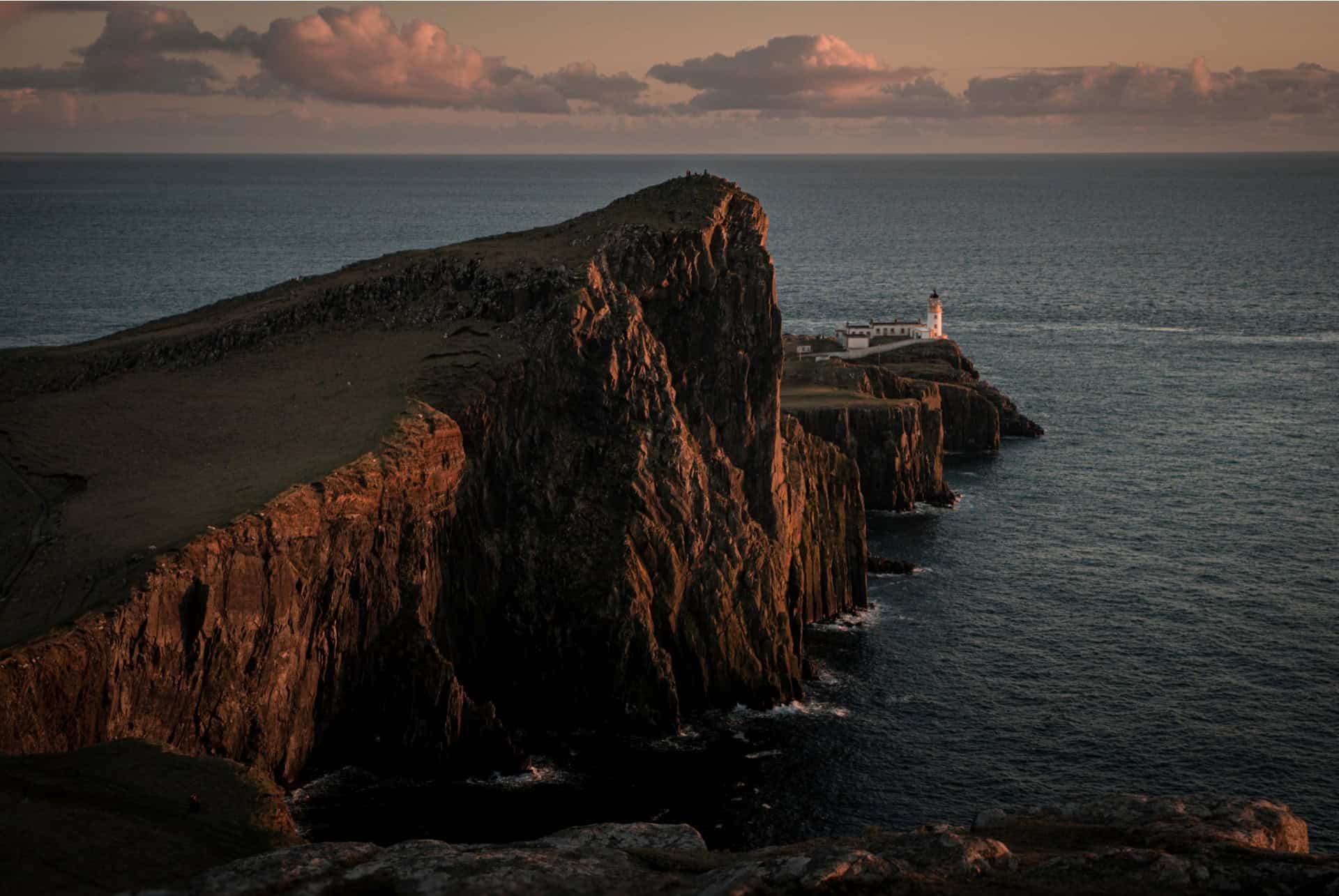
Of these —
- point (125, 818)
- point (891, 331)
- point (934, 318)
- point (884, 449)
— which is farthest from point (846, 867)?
point (934, 318)

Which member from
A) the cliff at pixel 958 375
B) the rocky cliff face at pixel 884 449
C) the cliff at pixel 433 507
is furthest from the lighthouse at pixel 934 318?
the cliff at pixel 433 507

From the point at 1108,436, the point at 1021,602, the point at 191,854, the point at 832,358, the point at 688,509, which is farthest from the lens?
the point at 832,358

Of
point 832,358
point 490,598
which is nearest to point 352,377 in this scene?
point 490,598

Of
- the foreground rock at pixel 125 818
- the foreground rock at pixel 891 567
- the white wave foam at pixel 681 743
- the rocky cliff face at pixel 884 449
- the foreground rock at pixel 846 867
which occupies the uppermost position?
the foreground rock at pixel 846 867

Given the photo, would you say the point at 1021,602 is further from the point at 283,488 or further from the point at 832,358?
the point at 832,358

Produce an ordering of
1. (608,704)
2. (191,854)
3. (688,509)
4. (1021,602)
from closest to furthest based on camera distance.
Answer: (191,854), (608,704), (688,509), (1021,602)

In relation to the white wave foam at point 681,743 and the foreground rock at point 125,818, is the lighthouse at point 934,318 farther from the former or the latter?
the foreground rock at point 125,818

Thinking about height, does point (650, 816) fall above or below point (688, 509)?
below
